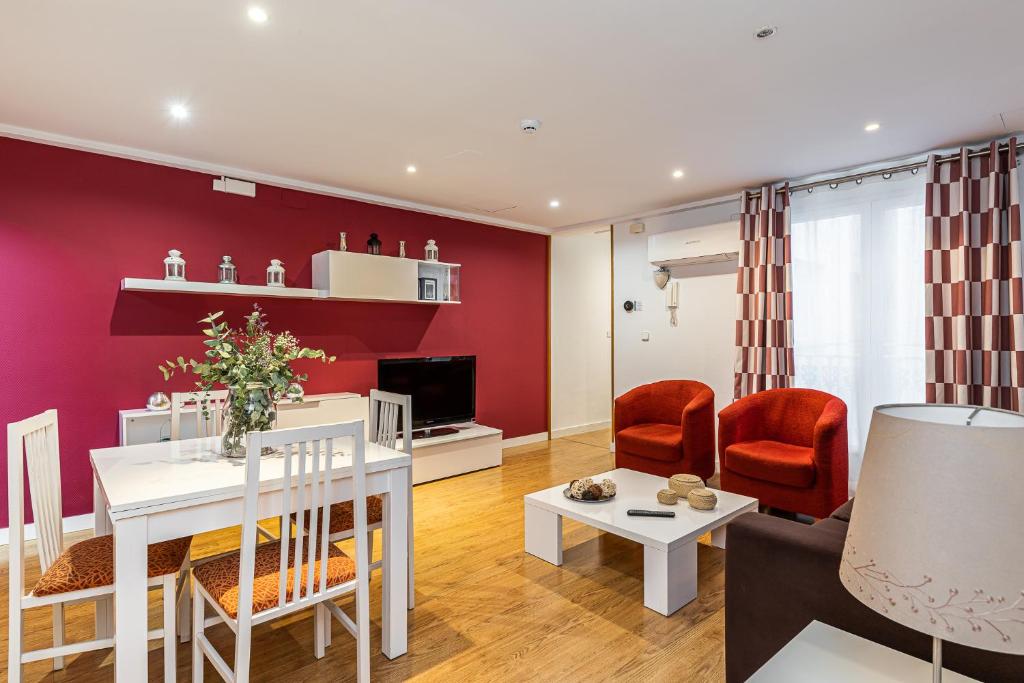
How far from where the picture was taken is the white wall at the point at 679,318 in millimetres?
4887

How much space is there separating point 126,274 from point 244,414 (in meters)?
2.27

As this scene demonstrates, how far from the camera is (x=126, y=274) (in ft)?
12.0

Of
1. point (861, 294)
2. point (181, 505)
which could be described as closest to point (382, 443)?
point (181, 505)

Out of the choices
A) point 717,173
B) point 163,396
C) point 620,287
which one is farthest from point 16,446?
point 620,287

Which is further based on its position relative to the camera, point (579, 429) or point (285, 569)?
point (579, 429)

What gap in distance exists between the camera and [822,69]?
101 inches

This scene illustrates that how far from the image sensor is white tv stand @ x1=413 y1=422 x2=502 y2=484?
459 centimetres

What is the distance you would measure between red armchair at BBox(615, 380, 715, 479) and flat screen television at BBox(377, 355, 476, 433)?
1484 millimetres

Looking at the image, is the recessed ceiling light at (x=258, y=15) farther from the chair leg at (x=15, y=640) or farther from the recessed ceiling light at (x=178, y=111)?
A: the chair leg at (x=15, y=640)

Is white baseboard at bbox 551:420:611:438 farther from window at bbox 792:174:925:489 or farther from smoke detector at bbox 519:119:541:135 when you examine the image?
smoke detector at bbox 519:119:541:135

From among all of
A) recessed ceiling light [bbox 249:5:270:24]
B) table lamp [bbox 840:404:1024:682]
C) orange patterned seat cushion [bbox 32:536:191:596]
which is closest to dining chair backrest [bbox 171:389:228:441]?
orange patterned seat cushion [bbox 32:536:191:596]

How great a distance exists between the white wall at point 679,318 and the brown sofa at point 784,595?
10.6ft

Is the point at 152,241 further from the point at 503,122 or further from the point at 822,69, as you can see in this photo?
the point at 822,69

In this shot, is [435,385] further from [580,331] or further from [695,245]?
[695,245]
